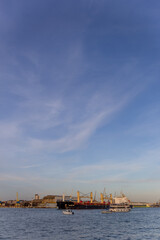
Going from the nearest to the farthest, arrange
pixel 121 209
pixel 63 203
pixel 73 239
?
1. pixel 73 239
2. pixel 121 209
3. pixel 63 203

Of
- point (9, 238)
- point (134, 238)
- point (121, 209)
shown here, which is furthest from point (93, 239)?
point (121, 209)

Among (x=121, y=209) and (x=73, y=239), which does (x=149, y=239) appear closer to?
(x=73, y=239)

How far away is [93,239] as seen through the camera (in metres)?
47.7

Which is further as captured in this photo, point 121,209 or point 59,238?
point 121,209

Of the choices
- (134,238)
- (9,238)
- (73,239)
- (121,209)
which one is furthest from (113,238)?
(121,209)

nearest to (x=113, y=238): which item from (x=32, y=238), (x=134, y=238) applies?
(x=134, y=238)

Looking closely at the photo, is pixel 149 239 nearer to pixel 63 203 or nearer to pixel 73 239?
pixel 73 239

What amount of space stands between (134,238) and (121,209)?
432 ft

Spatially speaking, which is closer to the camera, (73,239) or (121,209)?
(73,239)

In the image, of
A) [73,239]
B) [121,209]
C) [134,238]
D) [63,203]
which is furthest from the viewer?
[63,203]

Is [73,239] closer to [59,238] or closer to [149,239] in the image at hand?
[59,238]

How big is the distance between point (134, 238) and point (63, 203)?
152 meters

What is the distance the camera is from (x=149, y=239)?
49.3 metres

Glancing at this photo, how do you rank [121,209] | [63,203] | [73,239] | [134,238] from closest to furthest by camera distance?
[73,239], [134,238], [121,209], [63,203]
